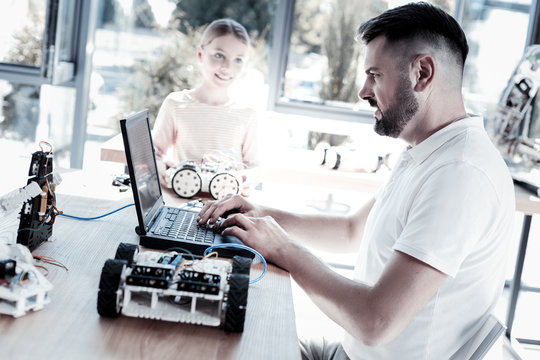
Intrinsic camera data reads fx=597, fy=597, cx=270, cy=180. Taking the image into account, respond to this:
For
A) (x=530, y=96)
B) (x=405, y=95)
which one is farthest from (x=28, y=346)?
(x=530, y=96)

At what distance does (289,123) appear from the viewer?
3.67 m

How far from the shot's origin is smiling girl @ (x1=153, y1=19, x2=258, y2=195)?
260cm

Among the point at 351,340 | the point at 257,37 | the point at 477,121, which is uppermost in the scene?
the point at 257,37

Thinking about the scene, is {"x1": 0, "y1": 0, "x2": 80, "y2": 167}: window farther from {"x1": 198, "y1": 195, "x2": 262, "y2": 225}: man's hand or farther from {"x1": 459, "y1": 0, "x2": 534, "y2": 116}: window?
{"x1": 459, "y1": 0, "x2": 534, "y2": 116}: window

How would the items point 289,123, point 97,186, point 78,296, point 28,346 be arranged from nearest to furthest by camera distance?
point 28,346
point 78,296
point 97,186
point 289,123

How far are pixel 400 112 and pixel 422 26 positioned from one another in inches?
7.7

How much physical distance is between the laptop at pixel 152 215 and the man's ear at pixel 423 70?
1.76 ft

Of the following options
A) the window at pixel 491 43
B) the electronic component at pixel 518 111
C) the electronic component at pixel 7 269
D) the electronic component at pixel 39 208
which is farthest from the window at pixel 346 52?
the electronic component at pixel 7 269

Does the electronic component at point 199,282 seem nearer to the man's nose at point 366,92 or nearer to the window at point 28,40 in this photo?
the man's nose at point 366,92

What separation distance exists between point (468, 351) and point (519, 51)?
308cm

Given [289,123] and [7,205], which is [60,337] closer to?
[7,205]

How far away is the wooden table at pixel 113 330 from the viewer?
0.87 m

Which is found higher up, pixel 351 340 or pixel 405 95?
pixel 405 95

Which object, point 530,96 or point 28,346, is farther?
point 530,96
